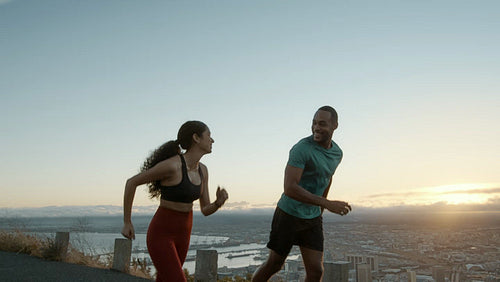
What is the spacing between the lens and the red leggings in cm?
331

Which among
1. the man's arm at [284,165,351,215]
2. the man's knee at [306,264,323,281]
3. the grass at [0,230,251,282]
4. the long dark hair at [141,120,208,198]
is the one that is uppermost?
the long dark hair at [141,120,208,198]

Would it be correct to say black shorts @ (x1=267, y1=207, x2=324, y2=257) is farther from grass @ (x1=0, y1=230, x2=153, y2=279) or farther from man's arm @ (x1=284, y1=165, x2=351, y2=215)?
grass @ (x1=0, y1=230, x2=153, y2=279)

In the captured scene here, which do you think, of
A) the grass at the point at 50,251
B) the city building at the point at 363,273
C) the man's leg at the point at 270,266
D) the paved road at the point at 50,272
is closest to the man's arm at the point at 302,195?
the man's leg at the point at 270,266

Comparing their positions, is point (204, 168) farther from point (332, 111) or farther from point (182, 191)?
point (332, 111)

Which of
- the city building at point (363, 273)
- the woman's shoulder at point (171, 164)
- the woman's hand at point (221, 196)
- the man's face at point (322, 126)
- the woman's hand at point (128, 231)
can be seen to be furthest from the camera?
the city building at point (363, 273)

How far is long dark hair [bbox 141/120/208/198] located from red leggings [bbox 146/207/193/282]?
0.27m

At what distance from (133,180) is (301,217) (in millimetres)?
1531

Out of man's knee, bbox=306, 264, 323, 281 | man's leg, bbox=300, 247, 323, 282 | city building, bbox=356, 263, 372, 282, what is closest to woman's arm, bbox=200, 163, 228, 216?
man's leg, bbox=300, 247, 323, 282

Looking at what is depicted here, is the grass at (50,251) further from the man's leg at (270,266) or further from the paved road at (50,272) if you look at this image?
the man's leg at (270,266)

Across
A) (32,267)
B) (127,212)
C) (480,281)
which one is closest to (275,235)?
(127,212)

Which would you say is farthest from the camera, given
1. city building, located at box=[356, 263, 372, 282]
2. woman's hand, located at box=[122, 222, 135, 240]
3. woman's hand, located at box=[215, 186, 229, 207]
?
city building, located at box=[356, 263, 372, 282]

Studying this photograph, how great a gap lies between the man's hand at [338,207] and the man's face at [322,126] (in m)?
0.70

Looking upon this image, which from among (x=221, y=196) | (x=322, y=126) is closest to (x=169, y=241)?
(x=221, y=196)

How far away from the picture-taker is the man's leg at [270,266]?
410 cm
